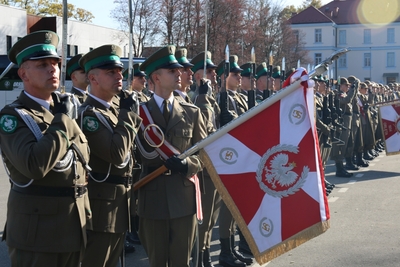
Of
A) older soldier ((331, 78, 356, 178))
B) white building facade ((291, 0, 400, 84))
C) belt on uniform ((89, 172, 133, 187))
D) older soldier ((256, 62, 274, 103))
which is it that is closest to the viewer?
belt on uniform ((89, 172, 133, 187))

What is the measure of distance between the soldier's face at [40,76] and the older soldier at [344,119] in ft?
34.9

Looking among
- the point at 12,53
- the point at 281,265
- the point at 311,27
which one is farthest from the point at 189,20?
the point at 311,27

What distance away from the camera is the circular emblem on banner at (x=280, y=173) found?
15.1 ft

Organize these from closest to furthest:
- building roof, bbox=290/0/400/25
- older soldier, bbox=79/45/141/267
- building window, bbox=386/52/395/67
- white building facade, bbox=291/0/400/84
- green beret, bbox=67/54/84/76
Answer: older soldier, bbox=79/45/141/267 < green beret, bbox=67/54/84/76 < white building facade, bbox=291/0/400/84 < building window, bbox=386/52/395/67 < building roof, bbox=290/0/400/25

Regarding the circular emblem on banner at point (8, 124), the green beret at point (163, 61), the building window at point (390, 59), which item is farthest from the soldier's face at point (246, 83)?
the building window at point (390, 59)

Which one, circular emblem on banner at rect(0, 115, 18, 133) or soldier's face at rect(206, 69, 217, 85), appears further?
soldier's face at rect(206, 69, 217, 85)

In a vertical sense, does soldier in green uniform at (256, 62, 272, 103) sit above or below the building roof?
below

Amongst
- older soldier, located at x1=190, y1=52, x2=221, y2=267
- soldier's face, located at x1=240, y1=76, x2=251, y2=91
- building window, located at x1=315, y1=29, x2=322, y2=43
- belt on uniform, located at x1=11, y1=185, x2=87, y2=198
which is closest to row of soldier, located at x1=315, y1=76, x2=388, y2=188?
soldier's face, located at x1=240, y1=76, x2=251, y2=91

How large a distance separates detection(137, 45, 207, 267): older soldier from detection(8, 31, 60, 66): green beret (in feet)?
3.72

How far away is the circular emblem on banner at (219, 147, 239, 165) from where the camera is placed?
15.5 feet

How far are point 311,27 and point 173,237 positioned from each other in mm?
84721

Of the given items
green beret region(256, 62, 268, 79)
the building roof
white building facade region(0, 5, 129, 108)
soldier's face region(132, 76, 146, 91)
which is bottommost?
soldier's face region(132, 76, 146, 91)

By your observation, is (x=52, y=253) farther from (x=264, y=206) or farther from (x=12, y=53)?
(x=264, y=206)

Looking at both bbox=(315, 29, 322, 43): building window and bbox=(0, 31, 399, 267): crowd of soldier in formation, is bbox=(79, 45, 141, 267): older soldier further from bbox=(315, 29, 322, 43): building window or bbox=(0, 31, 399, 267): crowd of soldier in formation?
bbox=(315, 29, 322, 43): building window
